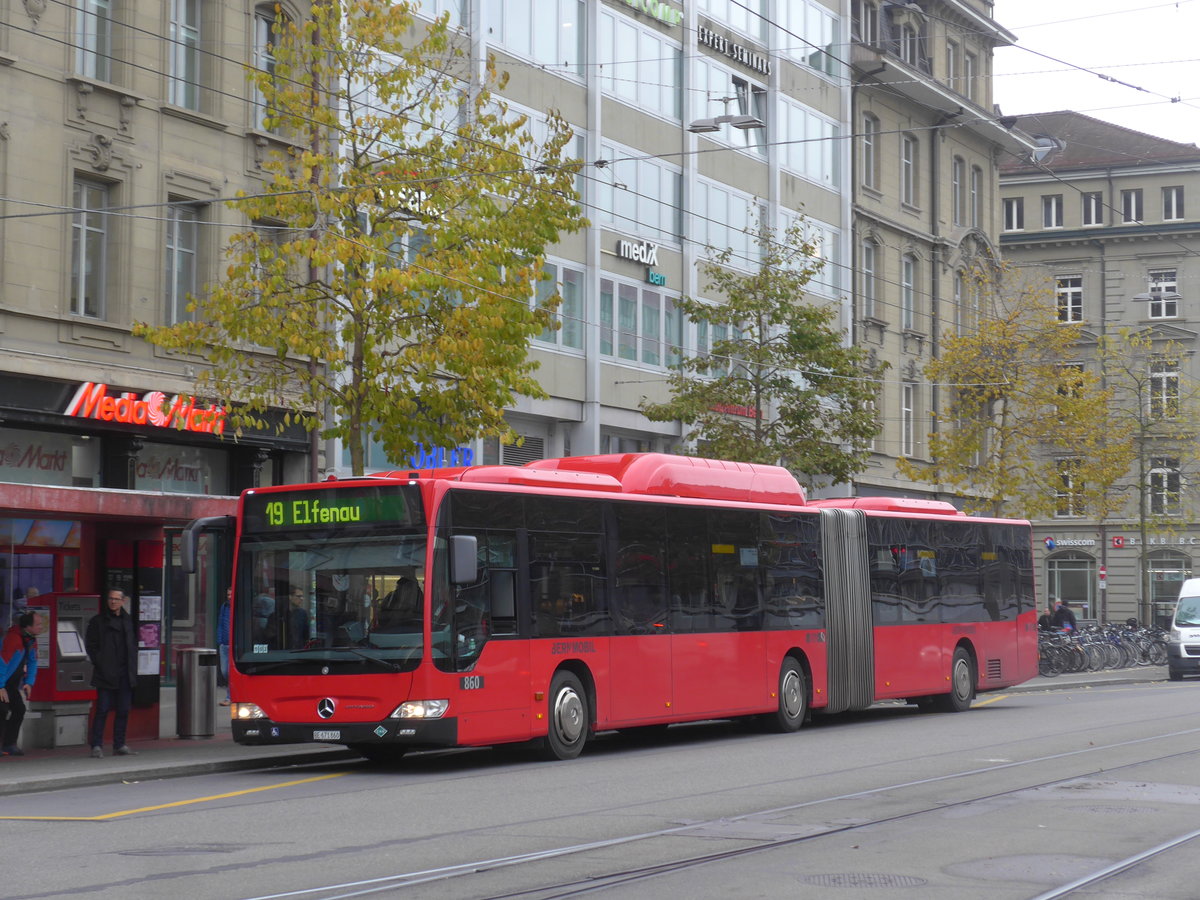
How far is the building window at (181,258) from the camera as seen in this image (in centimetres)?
2616

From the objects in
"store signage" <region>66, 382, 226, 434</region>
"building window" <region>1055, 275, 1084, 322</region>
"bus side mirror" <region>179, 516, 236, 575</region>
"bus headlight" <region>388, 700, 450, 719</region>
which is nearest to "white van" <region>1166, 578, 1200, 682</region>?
"store signage" <region>66, 382, 226, 434</region>

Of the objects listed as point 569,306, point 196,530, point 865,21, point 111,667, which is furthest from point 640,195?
point 111,667

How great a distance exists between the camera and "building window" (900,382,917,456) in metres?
50.3

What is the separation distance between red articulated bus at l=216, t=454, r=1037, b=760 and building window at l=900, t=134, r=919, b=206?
91.9 ft

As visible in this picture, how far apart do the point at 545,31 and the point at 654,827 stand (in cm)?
2587

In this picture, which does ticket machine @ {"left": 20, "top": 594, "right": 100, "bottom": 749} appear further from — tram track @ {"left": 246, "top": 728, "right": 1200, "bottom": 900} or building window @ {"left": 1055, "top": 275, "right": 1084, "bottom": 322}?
building window @ {"left": 1055, "top": 275, "right": 1084, "bottom": 322}

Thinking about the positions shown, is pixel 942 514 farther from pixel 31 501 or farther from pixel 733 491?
pixel 31 501

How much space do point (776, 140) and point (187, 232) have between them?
65.9ft

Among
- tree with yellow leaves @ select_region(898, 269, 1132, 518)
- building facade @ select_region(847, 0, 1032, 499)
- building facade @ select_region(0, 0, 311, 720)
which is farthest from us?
building facade @ select_region(847, 0, 1032, 499)

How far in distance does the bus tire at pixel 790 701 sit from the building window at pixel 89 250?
430 inches

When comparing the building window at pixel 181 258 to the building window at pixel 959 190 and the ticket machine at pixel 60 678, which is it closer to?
the ticket machine at pixel 60 678

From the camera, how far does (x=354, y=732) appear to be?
16375 mm

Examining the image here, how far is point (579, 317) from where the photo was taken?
118ft

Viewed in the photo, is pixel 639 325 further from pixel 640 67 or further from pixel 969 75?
pixel 969 75
